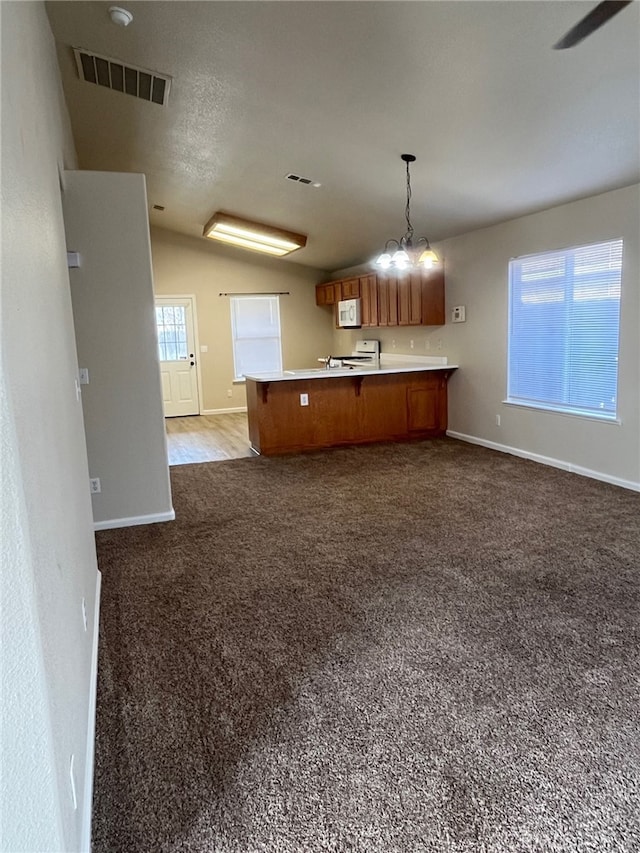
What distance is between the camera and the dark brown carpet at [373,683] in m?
1.59

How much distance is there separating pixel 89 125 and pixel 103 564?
385cm

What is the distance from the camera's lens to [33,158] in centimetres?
188

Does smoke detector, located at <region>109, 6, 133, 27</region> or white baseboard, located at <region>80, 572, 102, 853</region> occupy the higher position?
smoke detector, located at <region>109, 6, 133, 27</region>

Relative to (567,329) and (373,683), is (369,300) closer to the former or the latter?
(567,329)

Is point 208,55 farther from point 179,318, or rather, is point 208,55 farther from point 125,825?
point 179,318

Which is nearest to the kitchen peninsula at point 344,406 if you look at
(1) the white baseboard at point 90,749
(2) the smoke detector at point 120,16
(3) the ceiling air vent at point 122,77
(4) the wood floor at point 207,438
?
(4) the wood floor at point 207,438

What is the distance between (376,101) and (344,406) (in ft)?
11.7

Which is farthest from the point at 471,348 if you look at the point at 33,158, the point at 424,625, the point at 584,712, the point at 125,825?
the point at 125,825

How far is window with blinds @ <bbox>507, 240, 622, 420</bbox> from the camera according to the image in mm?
4691

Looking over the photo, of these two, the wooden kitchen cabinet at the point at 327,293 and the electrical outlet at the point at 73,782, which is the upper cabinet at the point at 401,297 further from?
the electrical outlet at the point at 73,782

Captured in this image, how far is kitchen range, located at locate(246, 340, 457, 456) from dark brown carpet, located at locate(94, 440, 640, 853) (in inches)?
88.2

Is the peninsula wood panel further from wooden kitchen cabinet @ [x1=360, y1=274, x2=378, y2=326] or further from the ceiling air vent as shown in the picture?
the ceiling air vent

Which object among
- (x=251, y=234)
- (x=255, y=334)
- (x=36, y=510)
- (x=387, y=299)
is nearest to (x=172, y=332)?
(x=255, y=334)

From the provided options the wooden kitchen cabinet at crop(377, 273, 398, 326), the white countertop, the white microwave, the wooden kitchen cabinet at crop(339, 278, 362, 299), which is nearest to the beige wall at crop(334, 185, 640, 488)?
the white countertop
